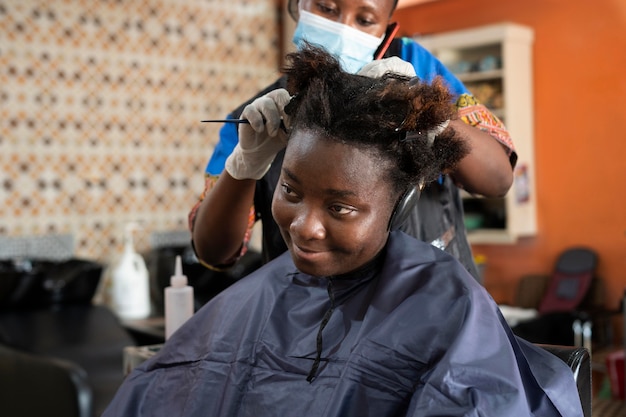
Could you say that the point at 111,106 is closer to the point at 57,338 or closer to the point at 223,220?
the point at 57,338

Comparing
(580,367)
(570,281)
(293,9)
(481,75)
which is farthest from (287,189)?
(481,75)

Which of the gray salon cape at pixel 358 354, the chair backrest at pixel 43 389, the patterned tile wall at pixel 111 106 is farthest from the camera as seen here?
the patterned tile wall at pixel 111 106

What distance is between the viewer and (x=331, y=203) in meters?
1.30

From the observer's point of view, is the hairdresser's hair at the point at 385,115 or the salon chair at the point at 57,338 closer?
the hairdresser's hair at the point at 385,115

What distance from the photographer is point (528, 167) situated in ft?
18.4

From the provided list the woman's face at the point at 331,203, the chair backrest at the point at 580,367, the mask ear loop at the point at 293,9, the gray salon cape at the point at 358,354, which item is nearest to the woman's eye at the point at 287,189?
the woman's face at the point at 331,203

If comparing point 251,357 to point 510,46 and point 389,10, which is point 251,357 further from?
point 510,46

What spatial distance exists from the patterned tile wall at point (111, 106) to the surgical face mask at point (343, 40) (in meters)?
3.31

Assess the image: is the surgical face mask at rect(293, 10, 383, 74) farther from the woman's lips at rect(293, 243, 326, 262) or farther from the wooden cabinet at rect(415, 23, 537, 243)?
the wooden cabinet at rect(415, 23, 537, 243)

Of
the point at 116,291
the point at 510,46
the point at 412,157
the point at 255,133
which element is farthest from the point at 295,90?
the point at 510,46

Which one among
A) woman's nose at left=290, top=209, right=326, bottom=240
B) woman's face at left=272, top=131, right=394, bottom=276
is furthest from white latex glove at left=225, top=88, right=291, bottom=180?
woman's nose at left=290, top=209, right=326, bottom=240

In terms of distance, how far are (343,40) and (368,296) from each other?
585 millimetres

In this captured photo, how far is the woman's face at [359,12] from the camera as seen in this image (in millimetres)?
1639

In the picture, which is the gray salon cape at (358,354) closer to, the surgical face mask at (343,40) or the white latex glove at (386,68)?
the white latex glove at (386,68)
